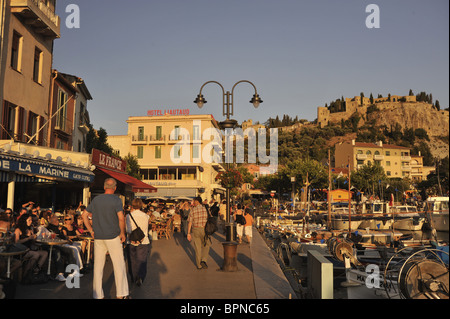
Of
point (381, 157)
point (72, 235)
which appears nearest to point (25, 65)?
point (72, 235)

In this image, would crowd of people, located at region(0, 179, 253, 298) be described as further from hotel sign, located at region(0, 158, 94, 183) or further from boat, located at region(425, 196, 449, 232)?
boat, located at region(425, 196, 449, 232)

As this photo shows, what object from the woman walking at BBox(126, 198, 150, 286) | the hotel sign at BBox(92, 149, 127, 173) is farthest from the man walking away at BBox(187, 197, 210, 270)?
the hotel sign at BBox(92, 149, 127, 173)

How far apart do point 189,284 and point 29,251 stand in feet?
10.4

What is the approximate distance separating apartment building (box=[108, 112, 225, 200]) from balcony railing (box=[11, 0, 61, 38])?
1293 inches

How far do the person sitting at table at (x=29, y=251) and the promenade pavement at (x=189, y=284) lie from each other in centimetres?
44

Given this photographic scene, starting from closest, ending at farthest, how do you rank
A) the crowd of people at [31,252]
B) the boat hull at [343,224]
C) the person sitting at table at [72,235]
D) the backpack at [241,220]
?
the crowd of people at [31,252]
the person sitting at table at [72,235]
the backpack at [241,220]
the boat hull at [343,224]

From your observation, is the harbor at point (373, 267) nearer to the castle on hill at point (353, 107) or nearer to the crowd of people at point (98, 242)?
the crowd of people at point (98, 242)

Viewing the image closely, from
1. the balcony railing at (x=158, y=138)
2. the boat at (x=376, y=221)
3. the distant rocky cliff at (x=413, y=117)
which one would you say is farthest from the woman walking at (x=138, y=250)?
the distant rocky cliff at (x=413, y=117)

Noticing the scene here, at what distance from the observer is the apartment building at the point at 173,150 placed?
5255cm

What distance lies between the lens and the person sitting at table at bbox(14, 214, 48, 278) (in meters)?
7.54

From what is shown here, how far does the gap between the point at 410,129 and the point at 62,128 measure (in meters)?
Result: 153
